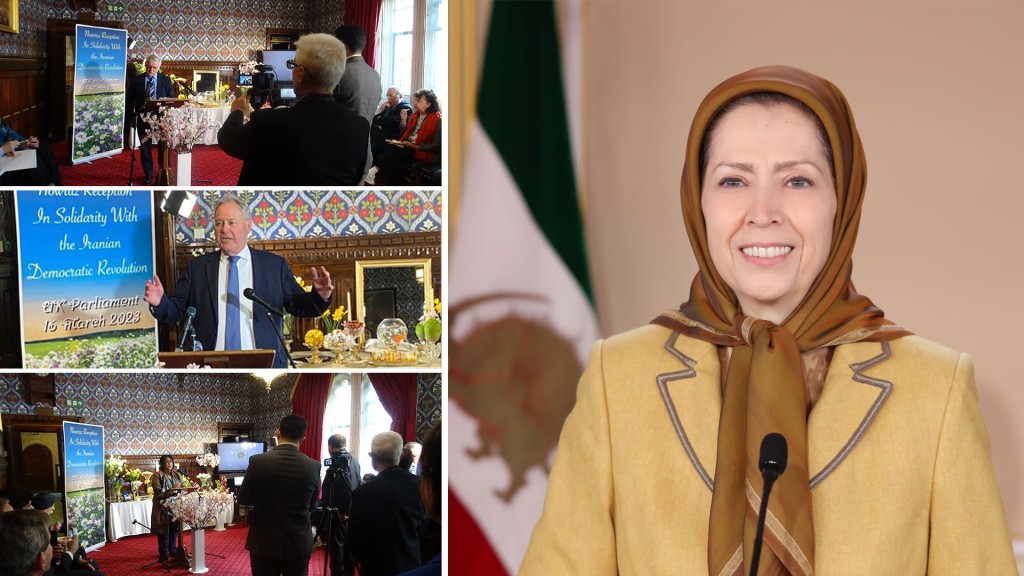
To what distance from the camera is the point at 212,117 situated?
98.7 inches

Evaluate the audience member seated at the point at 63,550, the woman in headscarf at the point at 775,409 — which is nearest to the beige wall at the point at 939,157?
the woman in headscarf at the point at 775,409

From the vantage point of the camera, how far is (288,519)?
8.24 feet

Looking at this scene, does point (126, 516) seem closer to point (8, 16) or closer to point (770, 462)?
point (8, 16)

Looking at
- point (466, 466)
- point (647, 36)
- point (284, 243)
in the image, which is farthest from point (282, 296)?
point (647, 36)

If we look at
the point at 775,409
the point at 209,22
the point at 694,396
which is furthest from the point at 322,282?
the point at 775,409

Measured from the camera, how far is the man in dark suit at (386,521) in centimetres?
249

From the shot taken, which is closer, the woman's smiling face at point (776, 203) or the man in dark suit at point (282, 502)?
the woman's smiling face at point (776, 203)

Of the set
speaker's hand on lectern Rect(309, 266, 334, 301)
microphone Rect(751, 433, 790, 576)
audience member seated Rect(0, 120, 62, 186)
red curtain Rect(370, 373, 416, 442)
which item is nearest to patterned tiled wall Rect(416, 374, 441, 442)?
red curtain Rect(370, 373, 416, 442)

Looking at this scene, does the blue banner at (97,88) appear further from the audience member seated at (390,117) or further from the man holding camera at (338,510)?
the man holding camera at (338,510)

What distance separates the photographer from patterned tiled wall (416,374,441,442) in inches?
99.3

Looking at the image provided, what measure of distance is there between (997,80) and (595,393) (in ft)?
4.74

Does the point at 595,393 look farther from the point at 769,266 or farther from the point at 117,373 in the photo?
the point at 117,373

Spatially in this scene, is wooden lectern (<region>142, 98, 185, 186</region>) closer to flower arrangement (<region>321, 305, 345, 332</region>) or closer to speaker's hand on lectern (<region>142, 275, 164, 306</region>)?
speaker's hand on lectern (<region>142, 275, 164, 306</region>)

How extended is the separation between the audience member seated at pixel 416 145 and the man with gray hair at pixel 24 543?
1107 millimetres
